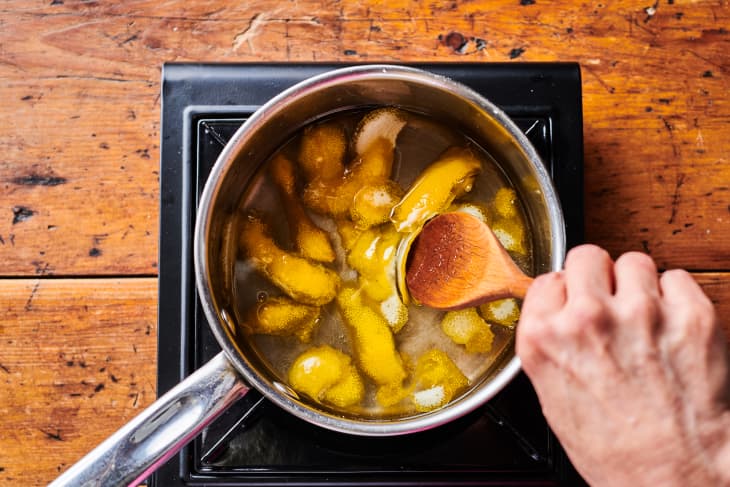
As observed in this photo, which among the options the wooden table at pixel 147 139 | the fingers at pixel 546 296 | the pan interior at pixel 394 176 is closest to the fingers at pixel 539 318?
the fingers at pixel 546 296

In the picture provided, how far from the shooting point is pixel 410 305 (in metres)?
0.53

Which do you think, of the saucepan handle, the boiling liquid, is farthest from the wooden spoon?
the saucepan handle

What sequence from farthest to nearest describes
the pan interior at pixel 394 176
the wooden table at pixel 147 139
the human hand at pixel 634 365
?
the wooden table at pixel 147 139
the pan interior at pixel 394 176
the human hand at pixel 634 365

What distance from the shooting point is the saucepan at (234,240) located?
40 centimetres

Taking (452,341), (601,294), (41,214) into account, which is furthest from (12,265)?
(601,294)

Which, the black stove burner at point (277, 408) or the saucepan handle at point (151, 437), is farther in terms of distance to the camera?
the black stove burner at point (277, 408)

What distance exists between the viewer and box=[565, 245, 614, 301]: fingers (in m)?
0.36

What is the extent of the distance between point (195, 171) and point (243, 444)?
22cm

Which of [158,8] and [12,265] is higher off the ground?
[158,8]

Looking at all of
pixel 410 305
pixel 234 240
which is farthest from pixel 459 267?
pixel 234 240

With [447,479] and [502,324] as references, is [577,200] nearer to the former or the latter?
[502,324]

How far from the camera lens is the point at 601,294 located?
363 millimetres

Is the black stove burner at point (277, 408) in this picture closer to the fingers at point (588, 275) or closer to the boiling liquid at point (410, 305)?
the boiling liquid at point (410, 305)

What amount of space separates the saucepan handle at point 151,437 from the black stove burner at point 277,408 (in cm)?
10
